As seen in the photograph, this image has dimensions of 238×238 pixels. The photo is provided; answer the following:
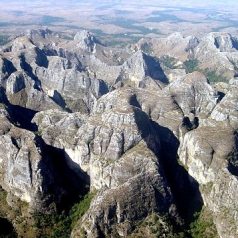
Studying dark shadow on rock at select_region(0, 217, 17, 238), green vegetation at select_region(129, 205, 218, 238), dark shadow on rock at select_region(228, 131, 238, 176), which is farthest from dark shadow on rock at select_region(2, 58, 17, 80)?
green vegetation at select_region(129, 205, 218, 238)

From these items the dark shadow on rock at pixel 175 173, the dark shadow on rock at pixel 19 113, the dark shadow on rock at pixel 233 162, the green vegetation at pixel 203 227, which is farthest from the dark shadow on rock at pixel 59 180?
the dark shadow on rock at pixel 233 162

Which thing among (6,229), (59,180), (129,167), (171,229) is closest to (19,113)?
(59,180)

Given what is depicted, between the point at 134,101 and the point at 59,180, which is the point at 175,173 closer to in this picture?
the point at 59,180

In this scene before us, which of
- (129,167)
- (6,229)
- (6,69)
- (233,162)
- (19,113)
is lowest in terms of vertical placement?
(6,69)

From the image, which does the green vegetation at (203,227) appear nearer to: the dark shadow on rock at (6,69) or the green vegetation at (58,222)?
the green vegetation at (58,222)

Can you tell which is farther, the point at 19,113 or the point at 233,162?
the point at 19,113

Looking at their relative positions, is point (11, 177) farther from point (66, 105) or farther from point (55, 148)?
point (66, 105)

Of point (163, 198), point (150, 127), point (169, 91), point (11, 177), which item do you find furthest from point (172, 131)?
point (11, 177)
